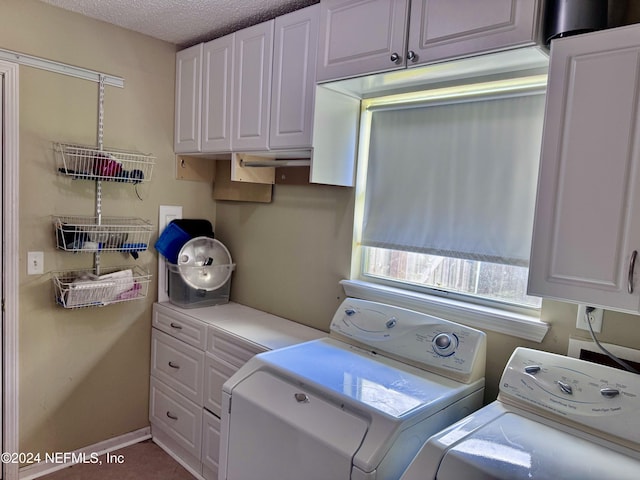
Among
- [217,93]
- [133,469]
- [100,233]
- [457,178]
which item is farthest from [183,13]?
[133,469]

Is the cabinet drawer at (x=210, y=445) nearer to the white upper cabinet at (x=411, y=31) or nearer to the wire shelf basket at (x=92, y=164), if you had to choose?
the wire shelf basket at (x=92, y=164)

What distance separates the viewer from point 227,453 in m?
1.73

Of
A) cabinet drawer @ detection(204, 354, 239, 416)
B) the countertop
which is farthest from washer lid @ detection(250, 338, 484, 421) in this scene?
cabinet drawer @ detection(204, 354, 239, 416)

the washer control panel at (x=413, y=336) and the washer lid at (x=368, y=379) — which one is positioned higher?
the washer control panel at (x=413, y=336)

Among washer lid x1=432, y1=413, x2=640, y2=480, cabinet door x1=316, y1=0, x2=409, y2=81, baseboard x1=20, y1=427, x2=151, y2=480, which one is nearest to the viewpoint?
washer lid x1=432, y1=413, x2=640, y2=480

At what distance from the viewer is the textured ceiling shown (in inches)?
87.5

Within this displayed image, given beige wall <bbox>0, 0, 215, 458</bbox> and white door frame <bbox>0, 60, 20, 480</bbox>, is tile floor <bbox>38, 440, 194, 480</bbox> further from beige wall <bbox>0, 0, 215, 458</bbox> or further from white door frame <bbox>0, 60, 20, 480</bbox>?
white door frame <bbox>0, 60, 20, 480</bbox>

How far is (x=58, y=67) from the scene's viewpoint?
7.72 feet

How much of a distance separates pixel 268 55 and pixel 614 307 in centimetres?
187

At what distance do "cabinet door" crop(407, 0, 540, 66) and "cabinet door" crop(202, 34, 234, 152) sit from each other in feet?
3.99

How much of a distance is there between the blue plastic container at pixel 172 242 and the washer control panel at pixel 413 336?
1.22 m

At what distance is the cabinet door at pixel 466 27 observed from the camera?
4.44 feet

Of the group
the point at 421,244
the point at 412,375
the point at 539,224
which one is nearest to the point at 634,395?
the point at 539,224

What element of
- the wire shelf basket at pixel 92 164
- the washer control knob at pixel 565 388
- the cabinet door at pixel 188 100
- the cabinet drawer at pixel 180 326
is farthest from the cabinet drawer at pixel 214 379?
the washer control knob at pixel 565 388
